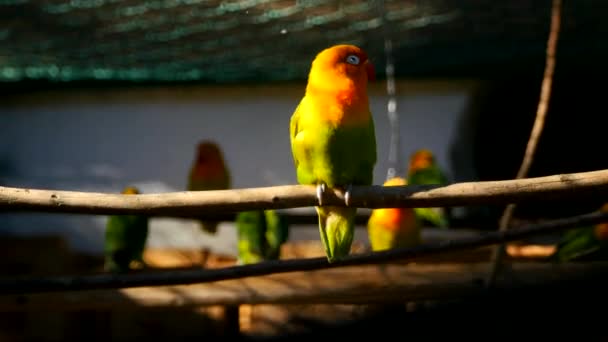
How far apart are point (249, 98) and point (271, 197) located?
2.27 meters

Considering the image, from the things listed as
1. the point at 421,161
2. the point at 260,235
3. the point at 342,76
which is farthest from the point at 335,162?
the point at 421,161

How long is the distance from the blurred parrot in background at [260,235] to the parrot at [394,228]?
400 mm

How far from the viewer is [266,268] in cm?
193

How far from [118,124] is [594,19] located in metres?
2.27

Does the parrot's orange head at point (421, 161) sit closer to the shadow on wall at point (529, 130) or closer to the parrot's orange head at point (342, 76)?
the shadow on wall at point (529, 130)

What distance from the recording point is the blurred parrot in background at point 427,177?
317 cm

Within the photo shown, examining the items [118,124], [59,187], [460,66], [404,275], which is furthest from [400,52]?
[59,187]

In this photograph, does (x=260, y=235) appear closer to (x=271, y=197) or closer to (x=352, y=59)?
(x=352, y=59)

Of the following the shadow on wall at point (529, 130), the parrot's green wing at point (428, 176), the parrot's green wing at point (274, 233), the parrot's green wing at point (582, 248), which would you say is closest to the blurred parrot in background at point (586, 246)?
the parrot's green wing at point (582, 248)

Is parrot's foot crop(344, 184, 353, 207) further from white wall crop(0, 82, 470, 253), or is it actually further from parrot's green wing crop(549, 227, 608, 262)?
white wall crop(0, 82, 470, 253)

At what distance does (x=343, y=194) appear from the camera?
5.67ft

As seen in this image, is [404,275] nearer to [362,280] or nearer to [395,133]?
[362,280]

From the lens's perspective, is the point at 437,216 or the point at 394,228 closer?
the point at 394,228

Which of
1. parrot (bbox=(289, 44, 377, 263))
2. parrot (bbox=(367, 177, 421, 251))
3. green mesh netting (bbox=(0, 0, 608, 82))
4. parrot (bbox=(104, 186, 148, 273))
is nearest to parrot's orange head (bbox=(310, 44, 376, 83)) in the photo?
parrot (bbox=(289, 44, 377, 263))
